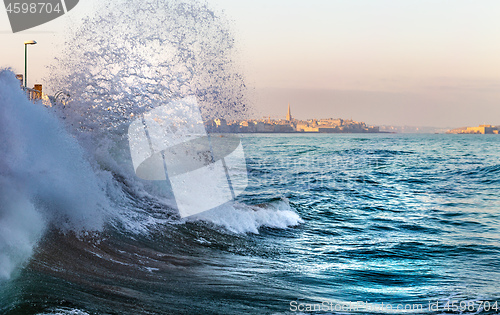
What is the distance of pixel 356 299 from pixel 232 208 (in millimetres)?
5872

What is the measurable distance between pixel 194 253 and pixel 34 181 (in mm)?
2696

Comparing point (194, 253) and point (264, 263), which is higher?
point (194, 253)

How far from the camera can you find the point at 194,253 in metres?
7.59

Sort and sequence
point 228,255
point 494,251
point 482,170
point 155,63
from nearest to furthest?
point 228,255
point 494,251
point 155,63
point 482,170

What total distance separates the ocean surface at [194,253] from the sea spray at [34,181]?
0.02m

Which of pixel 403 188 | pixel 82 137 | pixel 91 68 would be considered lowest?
pixel 403 188

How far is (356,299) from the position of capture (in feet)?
19.0

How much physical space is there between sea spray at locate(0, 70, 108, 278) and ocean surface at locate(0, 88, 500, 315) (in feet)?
0.07

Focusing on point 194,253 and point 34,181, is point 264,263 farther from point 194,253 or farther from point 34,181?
point 34,181

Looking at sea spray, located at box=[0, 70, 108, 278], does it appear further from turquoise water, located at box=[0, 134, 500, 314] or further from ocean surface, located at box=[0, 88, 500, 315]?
turquoise water, located at box=[0, 134, 500, 314]

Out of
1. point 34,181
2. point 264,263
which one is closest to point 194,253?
point 264,263

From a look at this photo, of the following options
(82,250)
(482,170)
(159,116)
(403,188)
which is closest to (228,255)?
(82,250)

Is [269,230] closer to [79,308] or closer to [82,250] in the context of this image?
[82,250]

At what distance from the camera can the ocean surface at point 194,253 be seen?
16.2 ft
